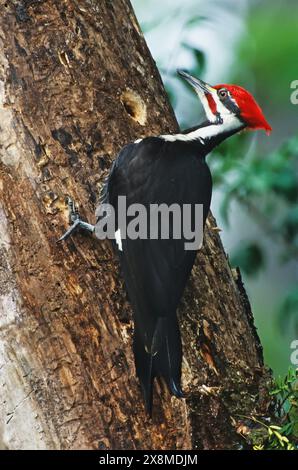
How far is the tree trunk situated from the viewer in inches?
106

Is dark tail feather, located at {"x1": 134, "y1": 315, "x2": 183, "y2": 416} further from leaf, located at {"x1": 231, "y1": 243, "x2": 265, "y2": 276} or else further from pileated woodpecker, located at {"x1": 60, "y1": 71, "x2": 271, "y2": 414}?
leaf, located at {"x1": 231, "y1": 243, "x2": 265, "y2": 276}

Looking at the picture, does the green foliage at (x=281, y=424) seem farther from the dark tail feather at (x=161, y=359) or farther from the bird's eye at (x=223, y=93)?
the bird's eye at (x=223, y=93)

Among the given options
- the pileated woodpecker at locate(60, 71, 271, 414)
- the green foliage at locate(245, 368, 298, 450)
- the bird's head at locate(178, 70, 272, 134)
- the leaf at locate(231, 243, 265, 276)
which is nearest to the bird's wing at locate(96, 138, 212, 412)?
the pileated woodpecker at locate(60, 71, 271, 414)

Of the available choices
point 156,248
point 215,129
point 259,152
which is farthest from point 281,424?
point 259,152

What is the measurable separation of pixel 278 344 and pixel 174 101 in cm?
317

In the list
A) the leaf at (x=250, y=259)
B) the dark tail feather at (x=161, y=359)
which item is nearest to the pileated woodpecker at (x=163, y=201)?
the dark tail feather at (x=161, y=359)

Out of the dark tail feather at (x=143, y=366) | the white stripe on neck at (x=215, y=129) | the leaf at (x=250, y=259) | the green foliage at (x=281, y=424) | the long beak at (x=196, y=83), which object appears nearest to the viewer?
the dark tail feather at (x=143, y=366)

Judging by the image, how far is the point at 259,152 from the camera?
6871 millimetres

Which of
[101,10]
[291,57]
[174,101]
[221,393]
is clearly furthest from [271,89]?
[221,393]

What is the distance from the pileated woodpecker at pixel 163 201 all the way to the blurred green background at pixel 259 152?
1.93 ft

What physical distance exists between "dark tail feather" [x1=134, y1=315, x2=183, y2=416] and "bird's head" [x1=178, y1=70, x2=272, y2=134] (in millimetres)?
851

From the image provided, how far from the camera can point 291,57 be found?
6816mm

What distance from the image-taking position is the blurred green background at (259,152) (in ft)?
12.6
